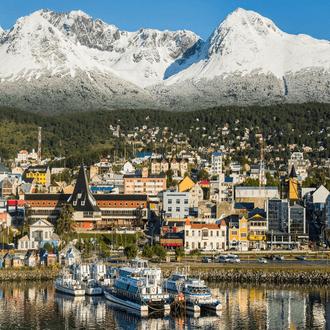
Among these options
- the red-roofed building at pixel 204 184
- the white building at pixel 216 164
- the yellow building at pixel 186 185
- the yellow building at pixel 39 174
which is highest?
the white building at pixel 216 164

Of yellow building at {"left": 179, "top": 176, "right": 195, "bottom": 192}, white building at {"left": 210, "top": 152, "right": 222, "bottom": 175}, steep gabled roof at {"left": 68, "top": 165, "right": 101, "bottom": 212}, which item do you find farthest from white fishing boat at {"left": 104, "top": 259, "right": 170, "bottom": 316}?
white building at {"left": 210, "top": 152, "right": 222, "bottom": 175}

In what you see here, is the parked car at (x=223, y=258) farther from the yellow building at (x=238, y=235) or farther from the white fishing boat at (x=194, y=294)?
the white fishing boat at (x=194, y=294)

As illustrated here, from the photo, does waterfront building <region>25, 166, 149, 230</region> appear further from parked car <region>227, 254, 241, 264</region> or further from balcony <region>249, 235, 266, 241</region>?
parked car <region>227, 254, 241, 264</region>

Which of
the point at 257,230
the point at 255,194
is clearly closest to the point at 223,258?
the point at 257,230

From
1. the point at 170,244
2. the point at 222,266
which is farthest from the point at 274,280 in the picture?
the point at 170,244

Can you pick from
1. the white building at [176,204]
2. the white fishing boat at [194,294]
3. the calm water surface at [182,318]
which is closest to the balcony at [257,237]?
the white building at [176,204]

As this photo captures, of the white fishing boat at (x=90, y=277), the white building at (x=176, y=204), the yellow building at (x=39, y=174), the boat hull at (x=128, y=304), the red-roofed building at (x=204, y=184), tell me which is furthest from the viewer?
the yellow building at (x=39, y=174)

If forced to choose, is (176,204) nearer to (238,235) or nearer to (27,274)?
(238,235)
